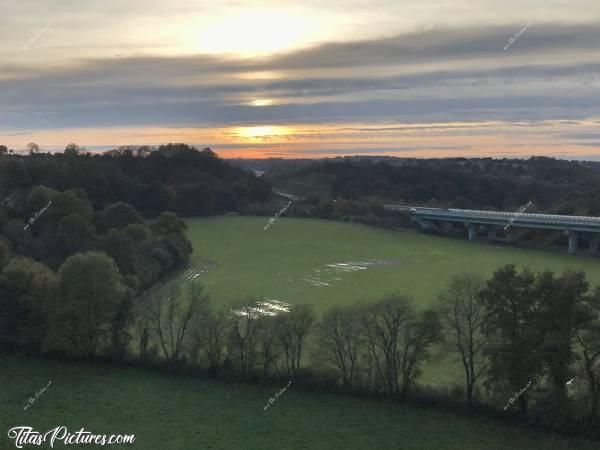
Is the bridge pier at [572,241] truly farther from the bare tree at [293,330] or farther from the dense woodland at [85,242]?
the bare tree at [293,330]

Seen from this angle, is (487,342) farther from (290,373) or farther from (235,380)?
(235,380)

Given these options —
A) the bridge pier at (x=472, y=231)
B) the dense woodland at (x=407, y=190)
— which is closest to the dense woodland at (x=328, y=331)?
the bridge pier at (x=472, y=231)

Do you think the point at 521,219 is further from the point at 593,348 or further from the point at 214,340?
the point at 214,340

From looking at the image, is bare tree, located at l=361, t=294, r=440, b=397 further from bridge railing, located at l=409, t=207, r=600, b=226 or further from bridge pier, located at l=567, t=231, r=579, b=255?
bridge railing, located at l=409, t=207, r=600, b=226

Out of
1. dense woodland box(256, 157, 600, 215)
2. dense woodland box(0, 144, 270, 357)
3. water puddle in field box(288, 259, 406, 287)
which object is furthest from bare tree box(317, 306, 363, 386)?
dense woodland box(256, 157, 600, 215)

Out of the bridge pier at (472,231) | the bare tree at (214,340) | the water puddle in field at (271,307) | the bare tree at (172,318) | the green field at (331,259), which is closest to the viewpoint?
the bare tree at (214,340)

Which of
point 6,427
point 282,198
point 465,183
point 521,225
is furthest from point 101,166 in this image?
point 465,183

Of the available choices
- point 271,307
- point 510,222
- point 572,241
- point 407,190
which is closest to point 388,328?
point 271,307
